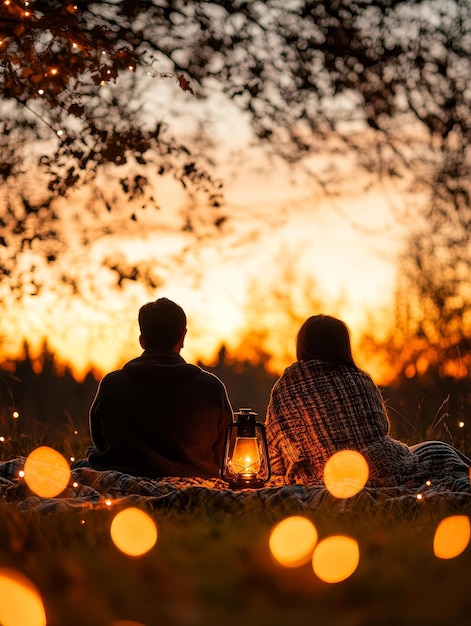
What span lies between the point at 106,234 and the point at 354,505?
180 inches

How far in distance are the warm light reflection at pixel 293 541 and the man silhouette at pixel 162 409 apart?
2006 millimetres

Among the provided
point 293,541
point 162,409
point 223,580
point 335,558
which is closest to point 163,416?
point 162,409

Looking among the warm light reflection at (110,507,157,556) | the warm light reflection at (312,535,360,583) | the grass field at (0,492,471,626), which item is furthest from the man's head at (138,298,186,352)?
the warm light reflection at (312,535,360,583)

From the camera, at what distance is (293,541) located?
4004 mm

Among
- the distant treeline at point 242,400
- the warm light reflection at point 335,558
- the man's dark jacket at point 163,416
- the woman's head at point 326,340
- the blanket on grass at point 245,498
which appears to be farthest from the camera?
the distant treeline at point 242,400

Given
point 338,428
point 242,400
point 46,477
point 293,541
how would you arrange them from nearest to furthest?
point 293,541
point 46,477
point 338,428
point 242,400

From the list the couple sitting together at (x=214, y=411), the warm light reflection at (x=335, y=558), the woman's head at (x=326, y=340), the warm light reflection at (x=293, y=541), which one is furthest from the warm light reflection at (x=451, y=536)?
the woman's head at (x=326, y=340)

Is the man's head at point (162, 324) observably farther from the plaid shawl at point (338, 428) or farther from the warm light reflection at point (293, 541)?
the warm light reflection at point (293, 541)

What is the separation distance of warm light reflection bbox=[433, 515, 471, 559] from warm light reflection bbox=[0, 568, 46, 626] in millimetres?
1624

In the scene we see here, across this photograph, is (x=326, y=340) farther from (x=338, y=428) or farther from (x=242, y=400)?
(x=242, y=400)

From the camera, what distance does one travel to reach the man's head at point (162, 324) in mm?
6387

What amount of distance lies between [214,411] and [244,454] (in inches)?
16.0

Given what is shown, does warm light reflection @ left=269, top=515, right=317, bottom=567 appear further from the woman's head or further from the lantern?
the woman's head

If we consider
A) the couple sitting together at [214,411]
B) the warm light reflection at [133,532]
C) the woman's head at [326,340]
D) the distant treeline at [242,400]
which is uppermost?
the woman's head at [326,340]
